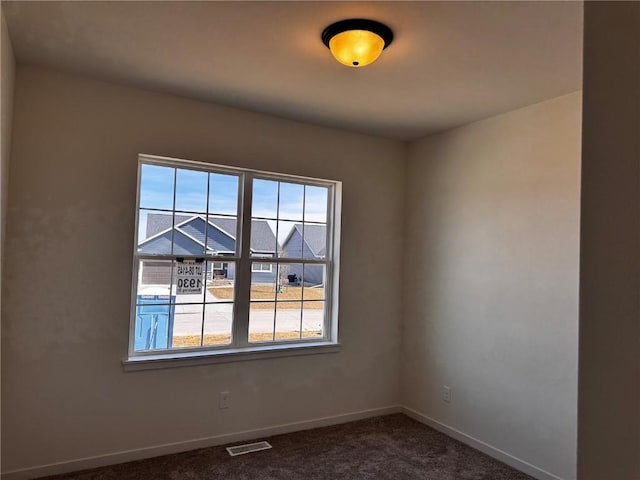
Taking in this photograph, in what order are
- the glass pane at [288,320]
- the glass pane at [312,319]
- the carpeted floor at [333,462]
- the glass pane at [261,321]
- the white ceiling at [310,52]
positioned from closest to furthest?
the white ceiling at [310,52], the carpeted floor at [333,462], the glass pane at [261,321], the glass pane at [288,320], the glass pane at [312,319]

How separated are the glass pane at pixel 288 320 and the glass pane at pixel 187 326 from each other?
2.14 feet

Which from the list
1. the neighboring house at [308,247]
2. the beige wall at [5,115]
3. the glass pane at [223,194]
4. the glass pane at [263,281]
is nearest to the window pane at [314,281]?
the neighboring house at [308,247]

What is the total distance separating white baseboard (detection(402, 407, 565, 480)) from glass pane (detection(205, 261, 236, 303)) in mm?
1993

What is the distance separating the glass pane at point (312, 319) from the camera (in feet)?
12.2

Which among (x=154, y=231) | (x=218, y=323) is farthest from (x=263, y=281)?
(x=154, y=231)

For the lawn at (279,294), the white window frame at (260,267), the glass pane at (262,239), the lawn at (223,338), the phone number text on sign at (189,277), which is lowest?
the lawn at (223,338)

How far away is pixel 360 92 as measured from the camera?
2.92 meters

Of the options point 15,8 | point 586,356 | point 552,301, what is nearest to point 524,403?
point 552,301

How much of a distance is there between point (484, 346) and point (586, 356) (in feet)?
9.22

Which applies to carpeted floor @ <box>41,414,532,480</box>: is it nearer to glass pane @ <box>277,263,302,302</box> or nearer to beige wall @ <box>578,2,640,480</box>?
glass pane @ <box>277,263,302,302</box>

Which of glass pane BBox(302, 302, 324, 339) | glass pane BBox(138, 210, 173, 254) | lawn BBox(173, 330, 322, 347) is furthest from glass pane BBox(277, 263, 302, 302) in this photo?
glass pane BBox(138, 210, 173, 254)

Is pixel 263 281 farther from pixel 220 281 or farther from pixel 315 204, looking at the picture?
pixel 315 204

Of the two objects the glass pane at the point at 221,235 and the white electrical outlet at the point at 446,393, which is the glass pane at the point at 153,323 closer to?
the glass pane at the point at 221,235

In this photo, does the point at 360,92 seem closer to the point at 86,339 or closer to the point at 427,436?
the point at 86,339
